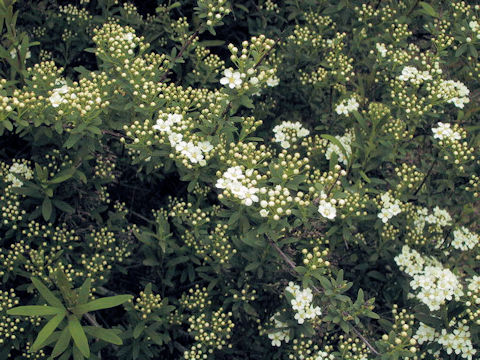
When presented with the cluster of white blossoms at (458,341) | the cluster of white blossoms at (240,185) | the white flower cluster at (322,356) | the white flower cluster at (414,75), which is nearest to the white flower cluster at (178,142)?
the cluster of white blossoms at (240,185)

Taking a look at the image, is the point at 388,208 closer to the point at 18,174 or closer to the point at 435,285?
the point at 435,285

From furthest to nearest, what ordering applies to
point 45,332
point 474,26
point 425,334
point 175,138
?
point 474,26 → point 425,334 → point 175,138 → point 45,332

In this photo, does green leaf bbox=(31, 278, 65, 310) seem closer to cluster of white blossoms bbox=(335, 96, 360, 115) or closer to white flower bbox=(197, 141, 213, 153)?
white flower bbox=(197, 141, 213, 153)

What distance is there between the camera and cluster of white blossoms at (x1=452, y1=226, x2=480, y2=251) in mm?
4715

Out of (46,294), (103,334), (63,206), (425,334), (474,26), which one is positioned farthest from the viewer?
(474,26)

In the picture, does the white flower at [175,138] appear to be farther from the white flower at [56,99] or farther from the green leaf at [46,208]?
the green leaf at [46,208]

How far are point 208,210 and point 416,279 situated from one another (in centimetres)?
186

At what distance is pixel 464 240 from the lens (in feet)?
15.6

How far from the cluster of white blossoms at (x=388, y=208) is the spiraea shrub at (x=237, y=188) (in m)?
0.01

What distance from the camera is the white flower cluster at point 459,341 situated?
3828mm

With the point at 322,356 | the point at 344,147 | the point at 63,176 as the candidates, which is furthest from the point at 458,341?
the point at 63,176

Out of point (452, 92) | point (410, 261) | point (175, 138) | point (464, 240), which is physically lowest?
point (410, 261)

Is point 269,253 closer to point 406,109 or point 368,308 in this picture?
point 368,308

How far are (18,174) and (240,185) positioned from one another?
1981mm
